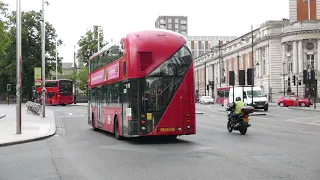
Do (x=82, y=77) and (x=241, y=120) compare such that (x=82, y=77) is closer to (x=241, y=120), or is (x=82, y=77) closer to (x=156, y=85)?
(x=241, y=120)

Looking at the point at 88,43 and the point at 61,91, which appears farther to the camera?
the point at 88,43

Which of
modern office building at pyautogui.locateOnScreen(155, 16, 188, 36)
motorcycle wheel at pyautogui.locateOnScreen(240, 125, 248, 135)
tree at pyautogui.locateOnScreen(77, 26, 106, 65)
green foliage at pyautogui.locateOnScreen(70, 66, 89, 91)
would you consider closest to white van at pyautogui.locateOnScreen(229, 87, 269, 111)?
motorcycle wheel at pyautogui.locateOnScreen(240, 125, 248, 135)

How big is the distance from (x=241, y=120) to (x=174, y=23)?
140m

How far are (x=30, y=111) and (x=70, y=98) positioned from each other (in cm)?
2561

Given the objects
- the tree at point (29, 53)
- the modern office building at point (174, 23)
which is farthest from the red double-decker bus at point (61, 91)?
the modern office building at point (174, 23)

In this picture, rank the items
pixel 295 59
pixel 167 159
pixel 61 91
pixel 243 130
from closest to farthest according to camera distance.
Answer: pixel 167 159
pixel 243 130
pixel 61 91
pixel 295 59

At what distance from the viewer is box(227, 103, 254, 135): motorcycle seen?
1830cm

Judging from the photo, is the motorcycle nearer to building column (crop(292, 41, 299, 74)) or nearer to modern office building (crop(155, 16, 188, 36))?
building column (crop(292, 41, 299, 74))

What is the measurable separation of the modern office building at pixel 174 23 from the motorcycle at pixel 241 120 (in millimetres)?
132677

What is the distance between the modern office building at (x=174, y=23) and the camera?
153m

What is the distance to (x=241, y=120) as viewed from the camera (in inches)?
733

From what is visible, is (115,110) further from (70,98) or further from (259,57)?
(259,57)

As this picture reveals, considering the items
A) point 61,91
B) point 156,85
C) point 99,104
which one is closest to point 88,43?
point 61,91

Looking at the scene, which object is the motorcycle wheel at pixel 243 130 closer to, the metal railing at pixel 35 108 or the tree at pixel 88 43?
the metal railing at pixel 35 108
